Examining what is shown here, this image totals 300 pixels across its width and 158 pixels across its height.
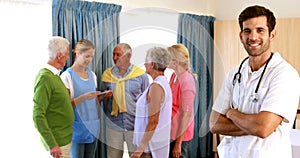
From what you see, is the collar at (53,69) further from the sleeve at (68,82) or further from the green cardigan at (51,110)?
the sleeve at (68,82)

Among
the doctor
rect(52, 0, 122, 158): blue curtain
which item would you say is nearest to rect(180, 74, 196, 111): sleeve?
the doctor

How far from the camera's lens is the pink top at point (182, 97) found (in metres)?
2.23

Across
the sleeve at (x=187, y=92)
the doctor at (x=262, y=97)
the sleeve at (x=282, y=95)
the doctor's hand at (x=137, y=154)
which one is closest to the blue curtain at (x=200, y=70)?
the sleeve at (x=187, y=92)

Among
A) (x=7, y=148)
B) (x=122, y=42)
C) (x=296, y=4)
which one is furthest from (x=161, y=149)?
(x=296, y=4)

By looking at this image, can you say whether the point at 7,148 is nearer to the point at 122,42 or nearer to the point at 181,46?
the point at 122,42

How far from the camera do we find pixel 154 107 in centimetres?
205

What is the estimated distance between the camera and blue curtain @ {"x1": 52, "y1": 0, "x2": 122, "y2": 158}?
307 cm

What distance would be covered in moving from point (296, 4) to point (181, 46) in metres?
2.68

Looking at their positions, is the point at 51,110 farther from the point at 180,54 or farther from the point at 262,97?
the point at 262,97

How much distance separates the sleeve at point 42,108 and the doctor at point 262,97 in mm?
1226

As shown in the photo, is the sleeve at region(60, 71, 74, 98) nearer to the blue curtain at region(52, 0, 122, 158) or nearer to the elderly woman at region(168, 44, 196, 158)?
the blue curtain at region(52, 0, 122, 158)

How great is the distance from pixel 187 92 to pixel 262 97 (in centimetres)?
69

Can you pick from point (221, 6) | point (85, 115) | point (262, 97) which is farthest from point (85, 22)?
point (221, 6)

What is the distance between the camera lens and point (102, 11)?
3.49 meters
